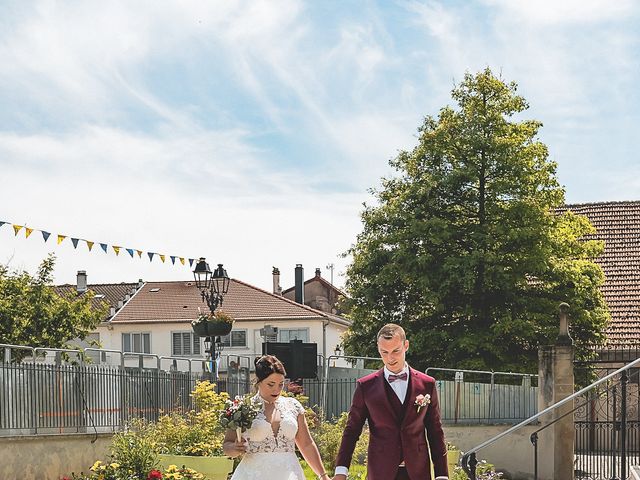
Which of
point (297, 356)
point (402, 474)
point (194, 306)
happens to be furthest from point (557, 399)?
point (194, 306)

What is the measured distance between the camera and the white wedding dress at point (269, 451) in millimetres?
9766

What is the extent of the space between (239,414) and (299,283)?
197 ft

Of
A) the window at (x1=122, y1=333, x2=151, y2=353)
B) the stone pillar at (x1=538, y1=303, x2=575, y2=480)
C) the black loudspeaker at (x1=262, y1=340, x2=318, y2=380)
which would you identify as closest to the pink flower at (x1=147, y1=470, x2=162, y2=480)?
the black loudspeaker at (x1=262, y1=340, x2=318, y2=380)

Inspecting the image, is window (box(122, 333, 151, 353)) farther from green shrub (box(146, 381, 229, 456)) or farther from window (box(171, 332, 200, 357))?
green shrub (box(146, 381, 229, 456))

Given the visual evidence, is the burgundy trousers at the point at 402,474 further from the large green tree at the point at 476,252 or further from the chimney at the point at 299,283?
the chimney at the point at 299,283

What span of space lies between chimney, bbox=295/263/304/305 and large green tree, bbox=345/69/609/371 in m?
32.8

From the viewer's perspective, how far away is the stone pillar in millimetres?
23797

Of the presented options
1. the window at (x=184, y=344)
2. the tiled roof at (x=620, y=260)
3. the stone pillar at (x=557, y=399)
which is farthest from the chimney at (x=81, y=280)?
the stone pillar at (x=557, y=399)

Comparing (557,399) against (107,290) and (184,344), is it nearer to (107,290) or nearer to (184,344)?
(184,344)

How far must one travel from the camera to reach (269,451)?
9.83m

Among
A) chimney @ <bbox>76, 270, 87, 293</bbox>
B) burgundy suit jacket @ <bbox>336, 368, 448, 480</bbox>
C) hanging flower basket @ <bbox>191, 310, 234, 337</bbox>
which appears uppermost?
chimney @ <bbox>76, 270, 87, 293</bbox>

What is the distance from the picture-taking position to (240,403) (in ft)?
32.1

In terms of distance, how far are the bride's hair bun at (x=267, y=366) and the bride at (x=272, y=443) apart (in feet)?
0.66

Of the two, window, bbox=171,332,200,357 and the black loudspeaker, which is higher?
the black loudspeaker
